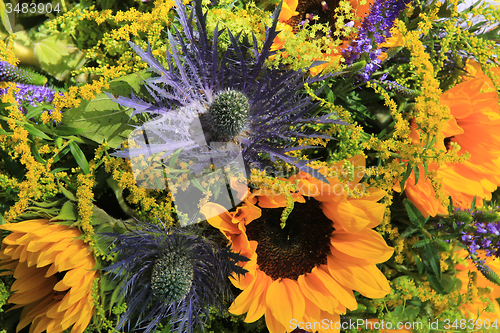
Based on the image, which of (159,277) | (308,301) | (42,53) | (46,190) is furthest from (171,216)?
(42,53)

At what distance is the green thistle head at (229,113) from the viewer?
695 mm

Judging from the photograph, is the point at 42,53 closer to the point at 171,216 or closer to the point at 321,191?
the point at 171,216

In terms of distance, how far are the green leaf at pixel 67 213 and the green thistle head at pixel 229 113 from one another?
1.18 feet

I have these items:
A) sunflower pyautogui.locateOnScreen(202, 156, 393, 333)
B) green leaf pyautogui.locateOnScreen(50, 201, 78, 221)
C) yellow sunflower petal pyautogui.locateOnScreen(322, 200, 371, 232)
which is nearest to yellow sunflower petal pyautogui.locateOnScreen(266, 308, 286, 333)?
sunflower pyautogui.locateOnScreen(202, 156, 393, 333)

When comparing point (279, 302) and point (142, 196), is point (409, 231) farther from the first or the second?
point (142, 196)

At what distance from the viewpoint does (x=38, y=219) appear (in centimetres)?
71

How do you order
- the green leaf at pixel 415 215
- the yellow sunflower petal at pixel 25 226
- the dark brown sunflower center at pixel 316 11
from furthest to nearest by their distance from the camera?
the dark brown sunflower center at pixel 316 11, the green leaf at pixel 415 215, the yellow sunflower petal at pixel 25 226

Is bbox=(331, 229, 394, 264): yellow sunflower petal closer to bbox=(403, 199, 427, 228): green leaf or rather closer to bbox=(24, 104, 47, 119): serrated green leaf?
bbox=(403, 199, 427, 228): green leaf

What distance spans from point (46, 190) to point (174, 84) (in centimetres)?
37

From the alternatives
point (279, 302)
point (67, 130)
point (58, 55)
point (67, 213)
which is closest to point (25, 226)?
point (67, 213)

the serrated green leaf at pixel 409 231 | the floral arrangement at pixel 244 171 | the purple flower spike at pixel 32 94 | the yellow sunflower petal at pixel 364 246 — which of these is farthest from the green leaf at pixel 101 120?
the serrated green leaf at pixel 409 231

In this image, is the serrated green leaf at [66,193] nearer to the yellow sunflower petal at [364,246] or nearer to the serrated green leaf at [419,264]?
the yellow sunflower petal at [364,246]

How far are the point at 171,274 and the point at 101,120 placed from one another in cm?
39

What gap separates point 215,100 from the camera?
28.7 inches
